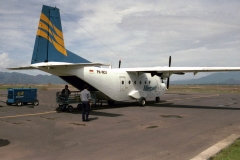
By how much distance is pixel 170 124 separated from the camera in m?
12.1

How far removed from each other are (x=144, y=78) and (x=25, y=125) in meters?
13.5

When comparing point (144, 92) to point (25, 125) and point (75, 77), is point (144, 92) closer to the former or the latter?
point (75, 77)

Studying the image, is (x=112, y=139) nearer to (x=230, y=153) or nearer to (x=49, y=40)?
(x=230, y=153)

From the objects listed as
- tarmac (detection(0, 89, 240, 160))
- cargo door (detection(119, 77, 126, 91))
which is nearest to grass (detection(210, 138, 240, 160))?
tarmac (detection(0, 89, 240, 160))

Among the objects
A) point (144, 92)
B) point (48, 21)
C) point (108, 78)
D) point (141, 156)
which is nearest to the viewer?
point (141, 156)

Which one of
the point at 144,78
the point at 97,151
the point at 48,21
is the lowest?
the point at 97,151

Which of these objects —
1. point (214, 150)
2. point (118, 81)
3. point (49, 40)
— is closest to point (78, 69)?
point (49, 40)

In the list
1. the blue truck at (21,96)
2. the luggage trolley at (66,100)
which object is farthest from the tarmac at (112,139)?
the blue truck at (21,96)

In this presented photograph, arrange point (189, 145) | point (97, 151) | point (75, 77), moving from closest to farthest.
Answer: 1. point (97, 151)
2. point (189, 145)
3. point (75, 77)

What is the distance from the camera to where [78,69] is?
16109mm

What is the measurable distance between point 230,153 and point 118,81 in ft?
44.5

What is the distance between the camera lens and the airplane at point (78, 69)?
15133 millimetres

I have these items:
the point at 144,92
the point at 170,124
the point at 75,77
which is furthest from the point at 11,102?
the point at 170,124

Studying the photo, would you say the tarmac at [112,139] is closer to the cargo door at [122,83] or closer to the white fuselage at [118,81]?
the white fuselage at [118,81]
